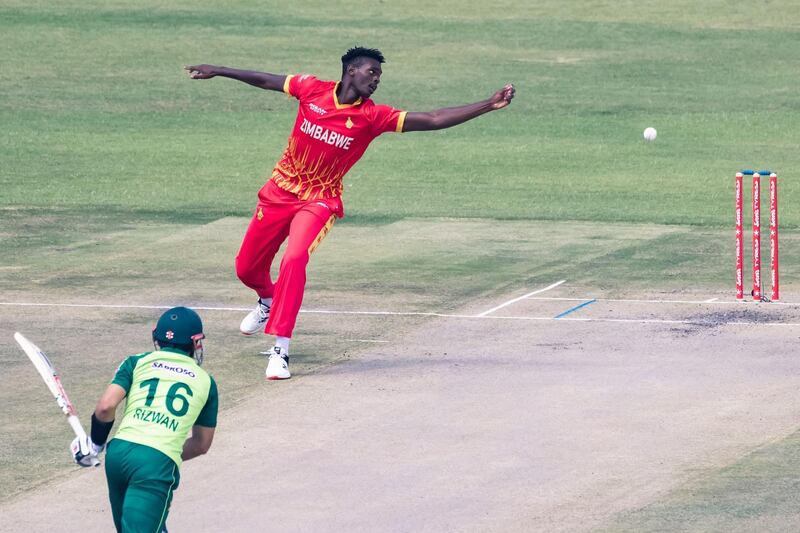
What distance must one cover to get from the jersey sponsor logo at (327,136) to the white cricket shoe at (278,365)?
182 cm

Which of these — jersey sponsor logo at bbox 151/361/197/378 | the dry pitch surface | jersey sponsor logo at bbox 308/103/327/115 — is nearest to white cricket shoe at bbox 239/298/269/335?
the dry pitch surface

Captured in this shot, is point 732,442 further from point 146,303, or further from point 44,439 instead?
point 146,303

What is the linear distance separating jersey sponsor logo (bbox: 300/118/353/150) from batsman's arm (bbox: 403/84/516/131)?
0.57 metres

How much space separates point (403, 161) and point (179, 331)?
65.9 feet

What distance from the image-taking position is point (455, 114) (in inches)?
540

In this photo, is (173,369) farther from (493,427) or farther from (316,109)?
(316,109)

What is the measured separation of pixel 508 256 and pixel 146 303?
469 cm

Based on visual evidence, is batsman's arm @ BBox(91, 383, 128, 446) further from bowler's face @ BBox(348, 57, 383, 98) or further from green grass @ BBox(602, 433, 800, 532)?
bowler's face @ BBox(348, 57, 383, 98)

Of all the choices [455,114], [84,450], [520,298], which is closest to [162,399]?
[84,450]

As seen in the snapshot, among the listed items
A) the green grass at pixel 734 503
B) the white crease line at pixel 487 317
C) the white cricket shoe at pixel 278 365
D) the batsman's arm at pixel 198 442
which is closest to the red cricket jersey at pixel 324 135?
the white cricket shoe at pixel 278 365

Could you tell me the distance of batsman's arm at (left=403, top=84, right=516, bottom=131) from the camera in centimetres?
1344

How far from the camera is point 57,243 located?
67.1ft

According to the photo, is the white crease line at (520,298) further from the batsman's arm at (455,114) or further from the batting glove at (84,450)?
the batting glove at (84,450)

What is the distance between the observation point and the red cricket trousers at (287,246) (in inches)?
550
